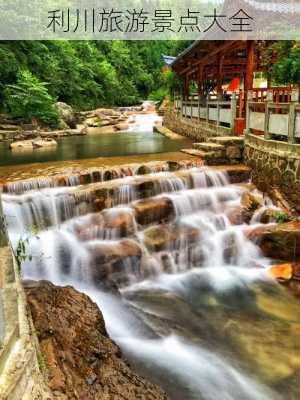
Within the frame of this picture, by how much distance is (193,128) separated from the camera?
65.3 feet

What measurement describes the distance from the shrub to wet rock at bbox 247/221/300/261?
1836 centimetres

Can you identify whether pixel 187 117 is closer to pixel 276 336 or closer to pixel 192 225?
pixel 192 225

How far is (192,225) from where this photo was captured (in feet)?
31.7

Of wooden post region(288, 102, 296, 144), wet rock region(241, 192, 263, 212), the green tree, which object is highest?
the green tree

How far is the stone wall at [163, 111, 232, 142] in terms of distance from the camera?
51.4 feet

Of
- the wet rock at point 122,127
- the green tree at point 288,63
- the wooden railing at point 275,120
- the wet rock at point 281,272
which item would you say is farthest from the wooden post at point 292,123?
the wet rock at point 122,127

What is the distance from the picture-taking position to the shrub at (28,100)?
926 inches

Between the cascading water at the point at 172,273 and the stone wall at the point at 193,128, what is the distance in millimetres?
4807

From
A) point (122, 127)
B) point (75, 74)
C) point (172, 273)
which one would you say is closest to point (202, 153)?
point (172, 273)

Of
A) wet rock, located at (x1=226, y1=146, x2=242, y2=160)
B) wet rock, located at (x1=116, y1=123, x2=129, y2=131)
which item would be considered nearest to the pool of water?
wet rock, located at (x1=226, y1=146, x2=242, y2=160)

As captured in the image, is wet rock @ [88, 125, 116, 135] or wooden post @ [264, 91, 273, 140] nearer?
wooden post @ [264, 91, 273, 140]

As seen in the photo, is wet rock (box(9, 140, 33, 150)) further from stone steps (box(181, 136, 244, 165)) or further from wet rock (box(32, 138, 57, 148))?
stone steps (box(181, 136, 244, 165))

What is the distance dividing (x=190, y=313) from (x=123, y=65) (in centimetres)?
4543

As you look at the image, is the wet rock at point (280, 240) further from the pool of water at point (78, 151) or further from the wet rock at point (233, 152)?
the pool of water at point (78, 151)
